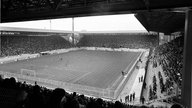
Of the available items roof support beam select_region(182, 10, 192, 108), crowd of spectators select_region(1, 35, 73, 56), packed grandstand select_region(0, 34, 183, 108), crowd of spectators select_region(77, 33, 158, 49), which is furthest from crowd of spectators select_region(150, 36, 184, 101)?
crowd of spectators select_region(77, 33, 158, 49)

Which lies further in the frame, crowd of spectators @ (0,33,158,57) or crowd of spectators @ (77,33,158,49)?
crowd of spectators @ (77,33,158,49)

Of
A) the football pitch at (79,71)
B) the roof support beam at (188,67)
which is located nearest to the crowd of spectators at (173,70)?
the roof support beam at (188,67)

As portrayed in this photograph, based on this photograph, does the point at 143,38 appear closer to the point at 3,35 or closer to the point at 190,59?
the point at 3,35

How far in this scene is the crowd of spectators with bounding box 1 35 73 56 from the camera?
3053 cm

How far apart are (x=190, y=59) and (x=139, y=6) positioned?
165 cm

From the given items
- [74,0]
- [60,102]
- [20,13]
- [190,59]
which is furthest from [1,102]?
[20,13]

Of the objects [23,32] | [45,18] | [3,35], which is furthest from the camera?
[23,32]

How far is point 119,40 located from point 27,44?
27160 millimetres

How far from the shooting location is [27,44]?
117 ft

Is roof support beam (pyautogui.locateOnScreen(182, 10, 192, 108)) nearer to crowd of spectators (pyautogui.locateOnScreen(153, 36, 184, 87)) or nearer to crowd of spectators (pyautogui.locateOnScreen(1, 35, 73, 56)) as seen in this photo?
crowd of spectators (pyautogui.locateOnScreen(153, 36, 184, 87))

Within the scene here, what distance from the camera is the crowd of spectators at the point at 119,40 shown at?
153ft

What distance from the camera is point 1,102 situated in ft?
8.68

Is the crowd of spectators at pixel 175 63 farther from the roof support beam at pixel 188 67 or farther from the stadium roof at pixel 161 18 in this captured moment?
the roof support beam at pixel 188 67

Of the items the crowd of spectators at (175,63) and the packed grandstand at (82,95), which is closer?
the packed grandstand at (82,95)
